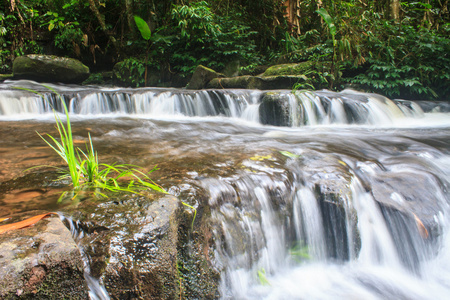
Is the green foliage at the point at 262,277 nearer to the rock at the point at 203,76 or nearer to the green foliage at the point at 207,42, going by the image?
the rock at the point at 203,76

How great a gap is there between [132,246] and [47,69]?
1023 centimetres

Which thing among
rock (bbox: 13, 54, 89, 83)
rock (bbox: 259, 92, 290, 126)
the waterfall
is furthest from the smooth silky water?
rock (bbox: 13, 54, 89, 83)

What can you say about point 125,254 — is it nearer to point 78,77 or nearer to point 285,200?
point 285,200

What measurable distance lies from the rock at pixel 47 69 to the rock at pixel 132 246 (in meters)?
9.85

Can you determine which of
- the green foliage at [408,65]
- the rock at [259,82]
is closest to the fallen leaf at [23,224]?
the rock at [259,82]

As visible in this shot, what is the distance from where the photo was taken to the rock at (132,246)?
1.41 metres

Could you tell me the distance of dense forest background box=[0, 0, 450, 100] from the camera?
29.1 feet

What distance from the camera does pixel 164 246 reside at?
5.00 ft

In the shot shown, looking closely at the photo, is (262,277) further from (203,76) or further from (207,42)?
(207,42)

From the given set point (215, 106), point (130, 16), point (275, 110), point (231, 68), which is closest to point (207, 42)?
point (231, 68)

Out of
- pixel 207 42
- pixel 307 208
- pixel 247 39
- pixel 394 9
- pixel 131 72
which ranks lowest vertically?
pixel 307 208

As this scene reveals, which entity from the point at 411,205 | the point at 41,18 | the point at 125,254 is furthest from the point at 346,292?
the point at 41,18

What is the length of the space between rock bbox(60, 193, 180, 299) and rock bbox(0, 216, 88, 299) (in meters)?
0.16

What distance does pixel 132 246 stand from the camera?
1.46 metres
